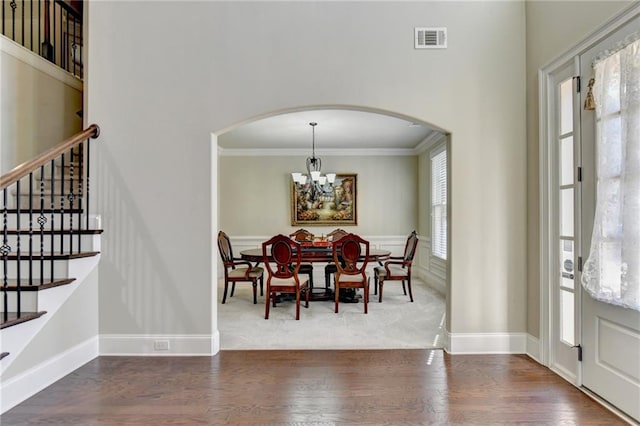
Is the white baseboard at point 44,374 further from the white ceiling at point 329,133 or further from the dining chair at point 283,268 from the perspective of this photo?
the white ceiling at point 329,133

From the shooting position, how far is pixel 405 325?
4.00 meters

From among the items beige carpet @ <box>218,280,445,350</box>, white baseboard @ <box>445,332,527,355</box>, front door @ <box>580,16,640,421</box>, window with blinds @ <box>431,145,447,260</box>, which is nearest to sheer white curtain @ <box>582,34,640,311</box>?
front door @ <box>580,16,640,421</box>

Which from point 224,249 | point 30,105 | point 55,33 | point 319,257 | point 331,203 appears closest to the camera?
point 30,105

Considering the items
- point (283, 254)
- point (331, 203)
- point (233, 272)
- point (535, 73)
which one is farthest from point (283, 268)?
point (535, 73)

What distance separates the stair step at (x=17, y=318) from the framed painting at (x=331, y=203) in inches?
202

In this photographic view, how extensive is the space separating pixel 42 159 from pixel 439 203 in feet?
17.9

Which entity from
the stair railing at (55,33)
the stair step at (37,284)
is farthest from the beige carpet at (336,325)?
the stair railing at (55,33)

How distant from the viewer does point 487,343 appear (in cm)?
310

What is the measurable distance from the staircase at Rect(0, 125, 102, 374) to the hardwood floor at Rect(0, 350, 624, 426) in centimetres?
51

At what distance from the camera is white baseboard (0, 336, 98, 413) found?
7.26 ft

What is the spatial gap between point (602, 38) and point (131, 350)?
4166mm

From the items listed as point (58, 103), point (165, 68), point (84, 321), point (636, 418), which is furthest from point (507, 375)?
point (58, 103)

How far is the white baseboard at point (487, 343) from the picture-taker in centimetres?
309

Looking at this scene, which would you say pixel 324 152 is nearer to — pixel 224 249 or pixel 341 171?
pixel 341 171
